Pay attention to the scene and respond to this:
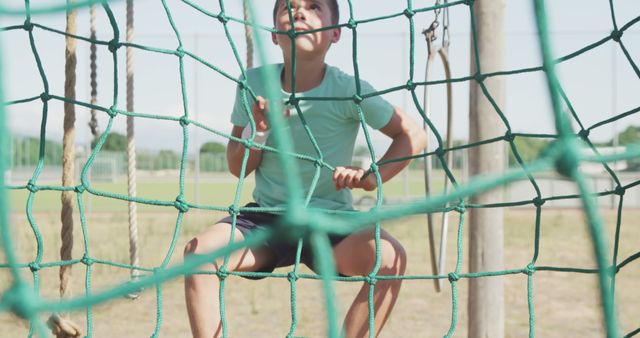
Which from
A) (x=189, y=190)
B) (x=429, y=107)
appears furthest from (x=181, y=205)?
(x=189, y=190)

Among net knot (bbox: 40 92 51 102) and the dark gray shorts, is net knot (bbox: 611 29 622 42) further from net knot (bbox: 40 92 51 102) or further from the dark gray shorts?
net knot (bbox: 40 92 51 102)

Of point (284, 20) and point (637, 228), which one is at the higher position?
point (284, 20)

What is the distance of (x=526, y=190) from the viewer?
9125mm

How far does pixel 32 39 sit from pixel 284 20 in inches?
17.4

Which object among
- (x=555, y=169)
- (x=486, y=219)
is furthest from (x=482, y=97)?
(x=555, y=169)

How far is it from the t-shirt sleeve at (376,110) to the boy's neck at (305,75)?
94 millimetres

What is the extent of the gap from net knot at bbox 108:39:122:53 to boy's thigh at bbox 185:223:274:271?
36cm

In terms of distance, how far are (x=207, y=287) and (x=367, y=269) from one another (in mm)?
261

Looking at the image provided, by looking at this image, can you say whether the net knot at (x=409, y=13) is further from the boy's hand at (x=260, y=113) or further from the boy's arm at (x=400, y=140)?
the boy's hand at (x=260, y=113)

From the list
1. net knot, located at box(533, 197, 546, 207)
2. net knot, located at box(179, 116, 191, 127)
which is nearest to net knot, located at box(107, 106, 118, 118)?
net knot, located at box(179, 116, 191, 127)

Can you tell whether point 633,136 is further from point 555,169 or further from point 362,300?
point 555,169

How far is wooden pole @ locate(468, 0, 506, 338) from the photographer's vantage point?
1.51m

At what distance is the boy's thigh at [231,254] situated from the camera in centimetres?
119

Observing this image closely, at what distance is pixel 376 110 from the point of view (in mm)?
1360
